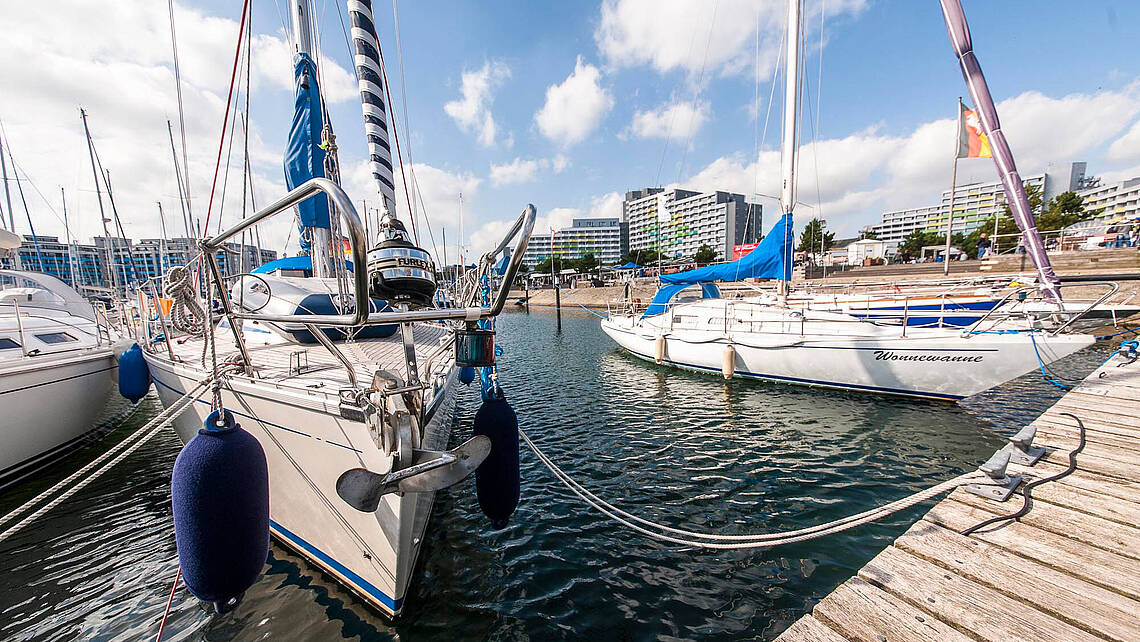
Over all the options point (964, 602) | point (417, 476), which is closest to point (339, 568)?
point (417, 476)

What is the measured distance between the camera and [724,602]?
129 inches

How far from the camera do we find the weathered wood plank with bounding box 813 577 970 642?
71.9 inches

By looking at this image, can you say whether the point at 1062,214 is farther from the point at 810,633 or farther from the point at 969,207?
the point at 969,207

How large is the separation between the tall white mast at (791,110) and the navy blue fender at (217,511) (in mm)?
13344

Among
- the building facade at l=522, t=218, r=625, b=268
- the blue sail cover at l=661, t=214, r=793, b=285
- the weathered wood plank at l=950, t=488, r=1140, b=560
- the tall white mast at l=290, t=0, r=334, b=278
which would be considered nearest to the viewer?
the weathered wood plank at l=950, t=488, r=1140, b=560

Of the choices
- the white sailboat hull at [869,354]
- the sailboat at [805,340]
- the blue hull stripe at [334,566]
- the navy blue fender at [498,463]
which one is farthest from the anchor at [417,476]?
the white sailboat hull at [869,354]

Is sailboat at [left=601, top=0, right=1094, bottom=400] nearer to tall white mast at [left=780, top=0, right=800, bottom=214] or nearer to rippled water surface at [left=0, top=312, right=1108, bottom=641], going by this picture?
tall white mast at [left=780, top=0, right=800, bottom=214]

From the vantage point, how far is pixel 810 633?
187cm

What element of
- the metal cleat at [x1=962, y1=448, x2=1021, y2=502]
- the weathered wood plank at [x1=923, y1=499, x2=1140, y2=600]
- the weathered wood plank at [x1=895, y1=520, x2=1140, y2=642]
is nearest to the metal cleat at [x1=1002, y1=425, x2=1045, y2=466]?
the metal cleat at [x1=962, y1=448, x2=1021, y2=502]

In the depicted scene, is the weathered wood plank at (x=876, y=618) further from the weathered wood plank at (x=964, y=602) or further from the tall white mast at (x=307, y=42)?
the tall white mast at (x=307, y=42)

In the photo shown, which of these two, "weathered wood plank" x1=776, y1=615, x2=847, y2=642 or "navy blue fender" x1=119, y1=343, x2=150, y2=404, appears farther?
"navy blue fender" x1=119, y1=343, x2=150, y2=404

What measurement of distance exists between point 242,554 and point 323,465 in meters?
0.74

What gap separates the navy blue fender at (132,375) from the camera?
19.2 feet

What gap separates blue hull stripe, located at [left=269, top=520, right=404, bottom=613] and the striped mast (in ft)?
13.3
